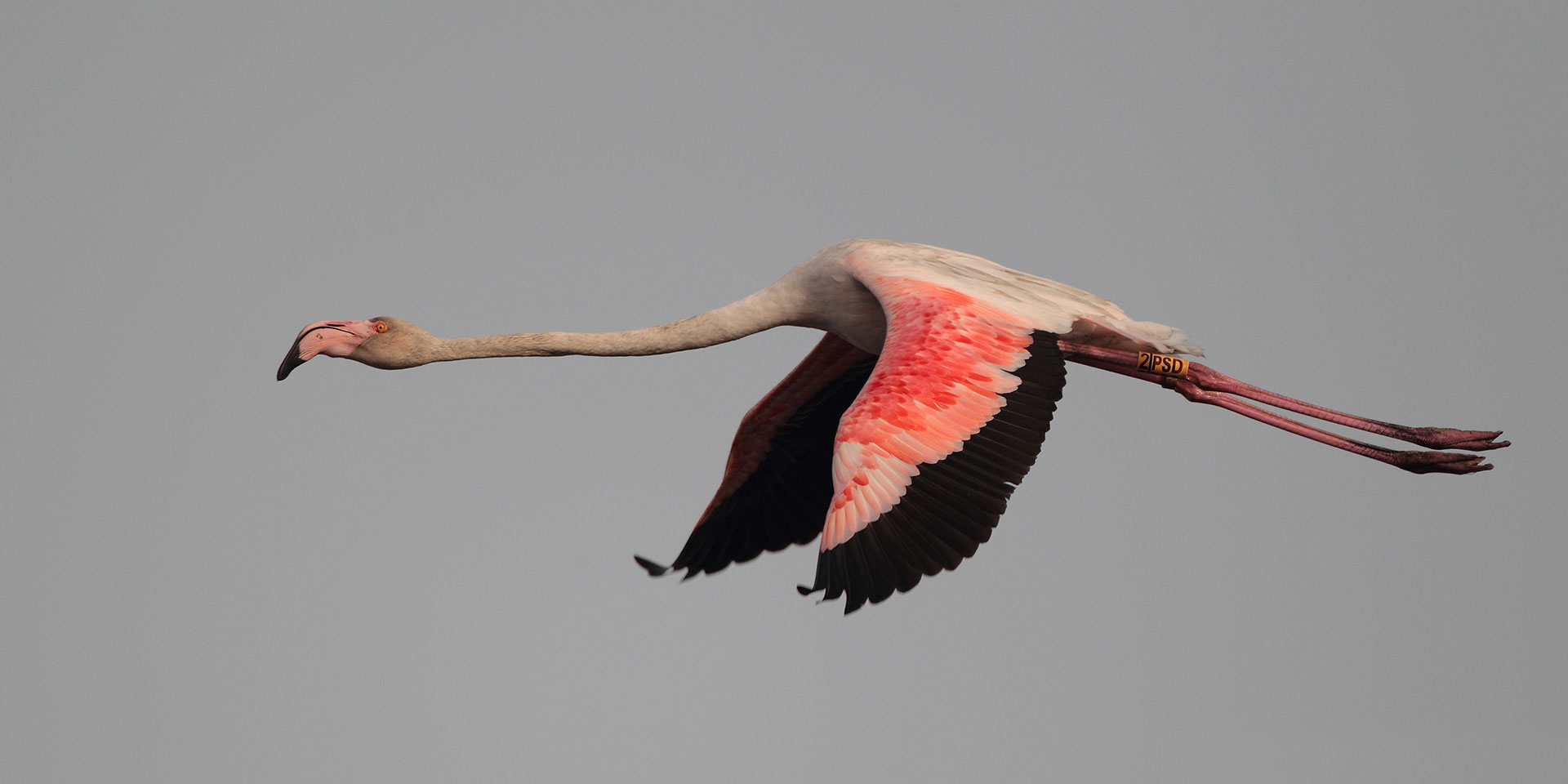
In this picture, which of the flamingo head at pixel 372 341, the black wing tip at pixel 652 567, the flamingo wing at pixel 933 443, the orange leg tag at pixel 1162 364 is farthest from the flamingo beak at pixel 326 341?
the orange leg tag at pixel 1162 364

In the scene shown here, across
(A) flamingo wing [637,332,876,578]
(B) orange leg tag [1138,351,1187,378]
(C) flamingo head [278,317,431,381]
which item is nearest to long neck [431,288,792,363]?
(C) flamingo head [278,317,431,381]

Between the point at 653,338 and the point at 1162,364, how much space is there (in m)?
3.35

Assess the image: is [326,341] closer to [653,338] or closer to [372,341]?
[372,341]

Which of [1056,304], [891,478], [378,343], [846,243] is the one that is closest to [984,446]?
[891,478]

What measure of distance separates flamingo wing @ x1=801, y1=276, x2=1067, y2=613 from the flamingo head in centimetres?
345

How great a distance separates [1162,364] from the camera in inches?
412

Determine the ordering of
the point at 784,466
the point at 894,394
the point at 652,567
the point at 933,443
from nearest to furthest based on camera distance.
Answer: the point at 933,443, the point at 894,394, the point at 652,567, the point at 784,466

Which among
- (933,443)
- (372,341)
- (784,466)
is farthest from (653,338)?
(933,443)

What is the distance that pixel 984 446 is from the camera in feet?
28.2

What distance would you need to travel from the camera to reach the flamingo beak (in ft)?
34.2

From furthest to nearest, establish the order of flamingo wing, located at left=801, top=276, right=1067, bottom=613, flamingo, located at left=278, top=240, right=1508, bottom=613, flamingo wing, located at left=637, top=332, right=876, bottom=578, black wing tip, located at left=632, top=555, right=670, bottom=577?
flamingo wing, located at left=637, top=332, right=876, bottom=578 → black wing tip, located at left=632, top=555, right=670, bottom=577 → flamingo, located at left=278, top=240, right=1508, bottom=613 → flamingo wing, located at left=801, top=276, right=1067, bottom=613

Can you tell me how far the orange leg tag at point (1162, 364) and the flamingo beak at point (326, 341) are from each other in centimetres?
507

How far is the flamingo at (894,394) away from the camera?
8.32m

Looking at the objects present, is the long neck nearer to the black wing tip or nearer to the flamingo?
the flamingo
